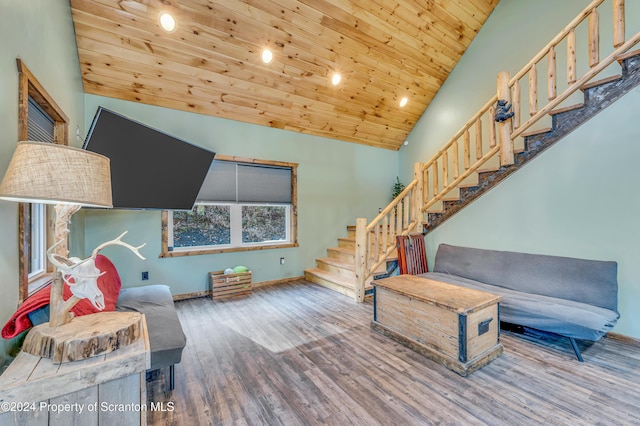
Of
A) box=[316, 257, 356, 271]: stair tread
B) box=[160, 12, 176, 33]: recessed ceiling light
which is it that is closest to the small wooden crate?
box=[316, 257, 356, 271]: stair tread

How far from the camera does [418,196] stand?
4.16 metres

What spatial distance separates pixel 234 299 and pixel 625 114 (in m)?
4.83

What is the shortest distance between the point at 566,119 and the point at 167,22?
431 cm

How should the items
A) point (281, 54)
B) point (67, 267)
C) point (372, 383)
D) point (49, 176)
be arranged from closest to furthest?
point (49, 176) → point (67, 267) → point (372, 383) → point (281, 54)

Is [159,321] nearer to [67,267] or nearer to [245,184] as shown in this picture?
[67,267]

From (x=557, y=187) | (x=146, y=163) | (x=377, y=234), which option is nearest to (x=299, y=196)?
(x=377, y=234)

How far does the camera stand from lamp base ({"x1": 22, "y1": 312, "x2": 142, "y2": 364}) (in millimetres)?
1080

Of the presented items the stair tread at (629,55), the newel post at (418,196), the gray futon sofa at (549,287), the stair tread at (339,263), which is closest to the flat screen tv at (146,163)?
the stair tread at (339,263)

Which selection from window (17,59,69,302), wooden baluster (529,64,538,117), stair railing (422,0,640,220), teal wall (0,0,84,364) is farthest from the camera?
wooden baluster (529,64,538,117)

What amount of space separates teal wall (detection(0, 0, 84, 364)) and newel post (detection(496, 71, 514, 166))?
13.5ft

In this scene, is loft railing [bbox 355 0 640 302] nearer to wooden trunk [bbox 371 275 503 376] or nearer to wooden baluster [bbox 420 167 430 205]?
wooden baluster [bbox 420 167 430 205]

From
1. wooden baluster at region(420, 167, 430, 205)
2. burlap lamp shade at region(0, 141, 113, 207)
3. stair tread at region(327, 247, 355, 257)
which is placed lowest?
stair tread at region(327, 247, 355, 257)

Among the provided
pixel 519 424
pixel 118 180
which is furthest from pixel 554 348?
pixel 118 180

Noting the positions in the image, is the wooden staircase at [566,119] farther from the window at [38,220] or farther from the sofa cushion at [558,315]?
the window at [38,220]
